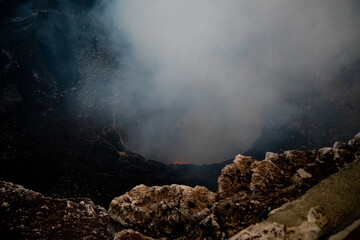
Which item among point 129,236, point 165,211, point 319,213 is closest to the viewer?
point 319,213

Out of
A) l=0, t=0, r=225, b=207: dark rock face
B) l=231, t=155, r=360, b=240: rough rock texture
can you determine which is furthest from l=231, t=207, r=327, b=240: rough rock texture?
l=0, t=0, r=225, b=207: dark rock face

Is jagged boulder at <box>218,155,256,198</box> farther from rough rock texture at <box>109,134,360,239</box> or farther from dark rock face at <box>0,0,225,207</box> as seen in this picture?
dark rock face at <box>0,0,225,207</box>

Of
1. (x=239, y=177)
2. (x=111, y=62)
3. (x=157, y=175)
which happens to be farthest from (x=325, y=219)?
(x=111, y=62)

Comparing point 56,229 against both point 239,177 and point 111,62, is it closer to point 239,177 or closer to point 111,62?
point 239,177

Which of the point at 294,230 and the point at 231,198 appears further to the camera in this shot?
the point at 231,198

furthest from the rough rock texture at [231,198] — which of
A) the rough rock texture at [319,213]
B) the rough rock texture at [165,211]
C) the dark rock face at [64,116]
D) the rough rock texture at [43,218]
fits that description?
the dark rock face at [64,116]

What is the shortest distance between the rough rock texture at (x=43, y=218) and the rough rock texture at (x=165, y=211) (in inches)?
119

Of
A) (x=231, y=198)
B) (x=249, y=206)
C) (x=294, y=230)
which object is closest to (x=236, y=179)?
(x=231, y=198)

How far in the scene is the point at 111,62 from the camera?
1567 inches

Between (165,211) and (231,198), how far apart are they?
62.2 inches

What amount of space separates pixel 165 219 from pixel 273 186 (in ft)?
7.83

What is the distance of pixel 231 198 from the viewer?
4.06m

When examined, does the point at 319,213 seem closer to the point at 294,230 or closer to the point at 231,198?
the point at 294,230

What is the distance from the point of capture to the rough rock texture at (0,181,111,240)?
6.82 m
